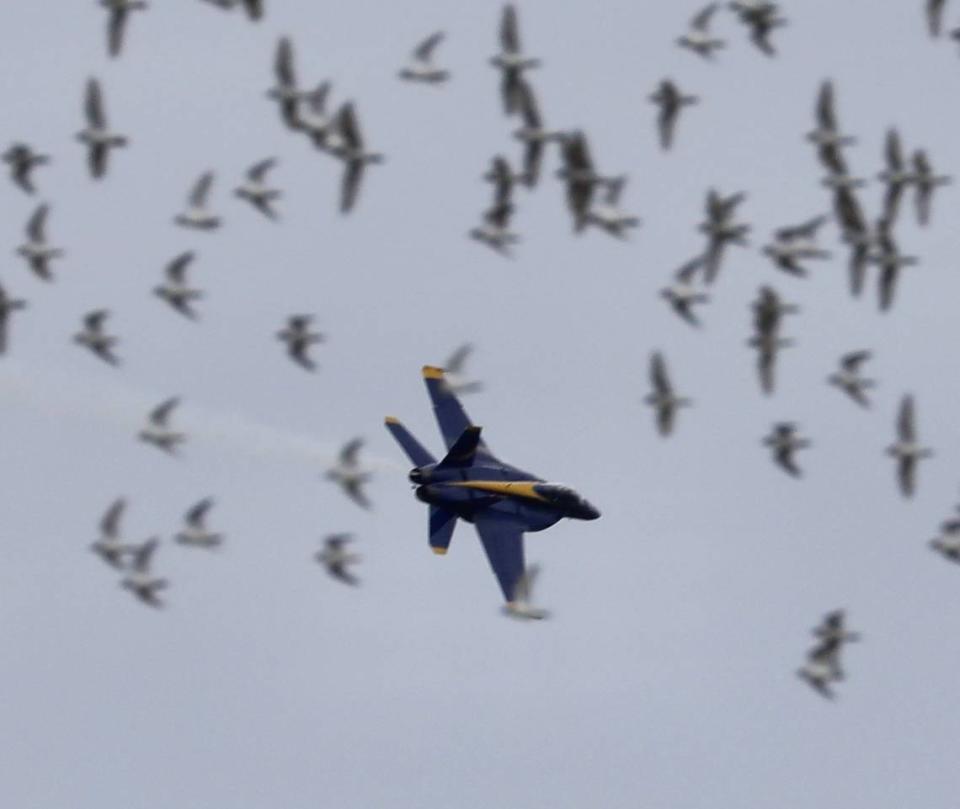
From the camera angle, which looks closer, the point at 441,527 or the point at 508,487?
the point at 441,527

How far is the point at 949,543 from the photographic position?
101 m

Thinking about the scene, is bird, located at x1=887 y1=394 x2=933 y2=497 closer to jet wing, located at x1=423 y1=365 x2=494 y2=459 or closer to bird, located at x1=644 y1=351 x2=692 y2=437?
bird, located at x1=644 y1=351 x2=692 y2=437

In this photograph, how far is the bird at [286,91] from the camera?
99875 millimetres

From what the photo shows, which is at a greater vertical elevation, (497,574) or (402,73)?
(402,73)

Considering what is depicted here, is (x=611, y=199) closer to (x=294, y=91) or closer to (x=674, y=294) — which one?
(x=674, y=294)

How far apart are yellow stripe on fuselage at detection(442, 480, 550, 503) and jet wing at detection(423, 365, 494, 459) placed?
5.26 m

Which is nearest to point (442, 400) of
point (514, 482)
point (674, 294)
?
point (514, 482)

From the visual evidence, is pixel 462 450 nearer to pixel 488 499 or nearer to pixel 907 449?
pixel 488 499

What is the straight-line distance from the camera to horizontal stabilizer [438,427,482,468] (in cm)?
12094

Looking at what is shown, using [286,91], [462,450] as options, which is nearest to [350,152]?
[286,91]

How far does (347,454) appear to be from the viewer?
10081 cm

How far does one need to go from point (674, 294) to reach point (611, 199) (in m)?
4.53

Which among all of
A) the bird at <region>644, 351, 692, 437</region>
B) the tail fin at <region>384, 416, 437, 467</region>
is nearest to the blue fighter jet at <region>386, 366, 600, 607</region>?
the tail fin at <region>384, 416, 437, 467</region>

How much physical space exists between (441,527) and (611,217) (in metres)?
24.9
